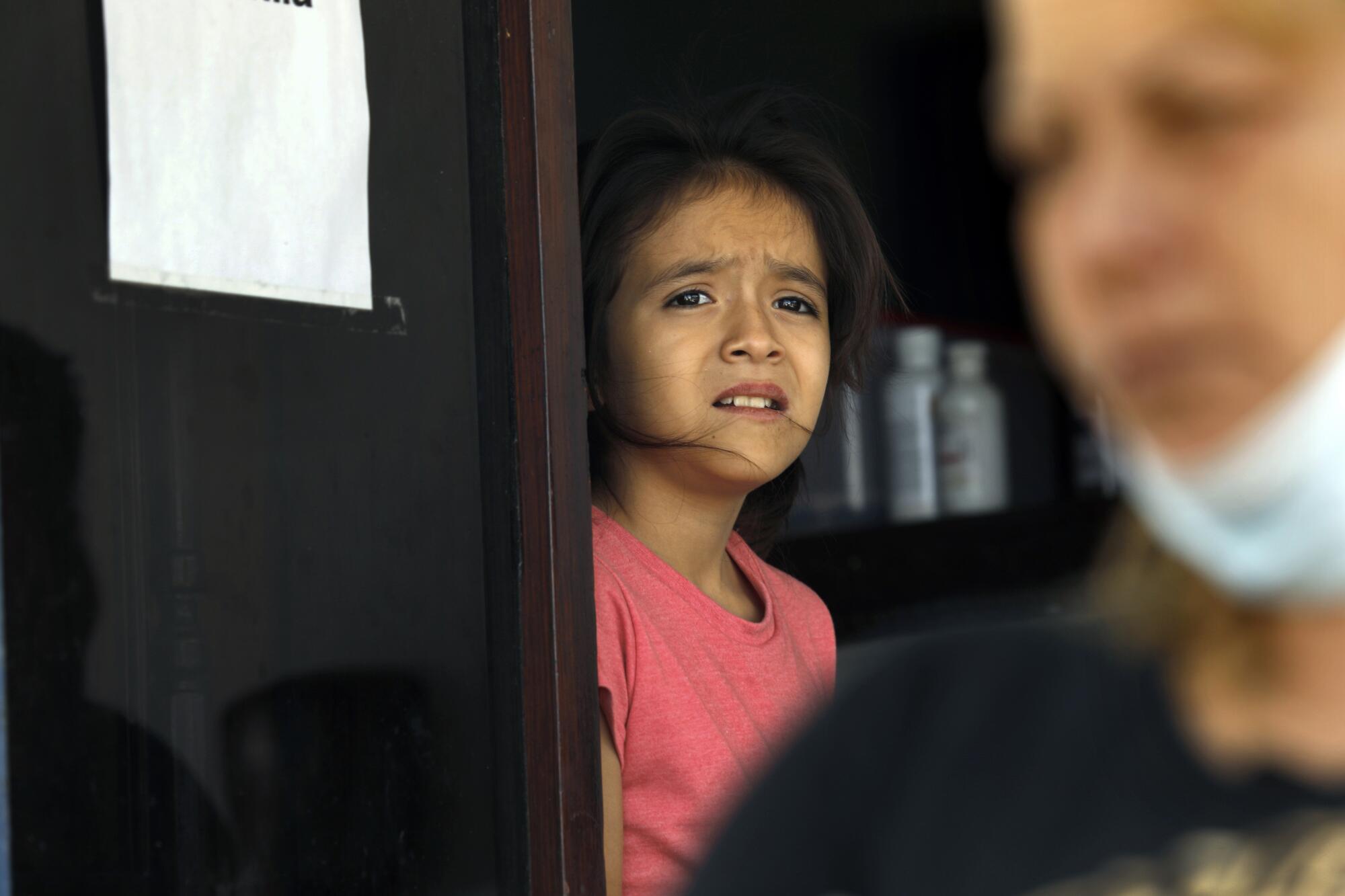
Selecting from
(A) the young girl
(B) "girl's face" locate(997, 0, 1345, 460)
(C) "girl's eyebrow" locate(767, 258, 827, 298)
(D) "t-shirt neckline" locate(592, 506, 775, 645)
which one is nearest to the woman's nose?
(B) "girl's face" locate(997, 0, 1345, 460)

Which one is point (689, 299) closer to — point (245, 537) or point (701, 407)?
point (701, 407)

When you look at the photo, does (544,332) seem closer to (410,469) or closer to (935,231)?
(410,469)

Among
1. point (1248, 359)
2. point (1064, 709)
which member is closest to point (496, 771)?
point (1064, 709)

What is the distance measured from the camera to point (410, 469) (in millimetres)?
1346

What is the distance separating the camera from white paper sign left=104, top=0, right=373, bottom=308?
46.4 inches

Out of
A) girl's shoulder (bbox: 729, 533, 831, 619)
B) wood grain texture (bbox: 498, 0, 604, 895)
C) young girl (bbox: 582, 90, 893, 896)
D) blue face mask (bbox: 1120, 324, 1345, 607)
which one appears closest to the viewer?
blue face mask (bbox: 1120, 324, 1345, 607)

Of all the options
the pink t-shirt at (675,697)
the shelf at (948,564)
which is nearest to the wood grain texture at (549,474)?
the pink t-shirt at (675,697)

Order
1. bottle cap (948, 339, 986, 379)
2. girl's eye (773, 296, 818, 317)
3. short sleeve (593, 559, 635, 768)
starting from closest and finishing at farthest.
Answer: short sleeve (593, 559, 635, 768)
girl's eye (773, 296, 818, 317)
bottle cap (948, 339, 986, 379)

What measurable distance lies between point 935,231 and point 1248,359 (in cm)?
256

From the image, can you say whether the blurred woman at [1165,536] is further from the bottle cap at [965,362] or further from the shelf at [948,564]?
the bottle cap at [965,362]

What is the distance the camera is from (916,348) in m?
2.74

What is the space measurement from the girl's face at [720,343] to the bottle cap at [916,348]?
89 centimetres

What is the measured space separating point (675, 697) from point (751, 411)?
33 cm

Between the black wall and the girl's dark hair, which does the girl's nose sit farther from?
the black wall
